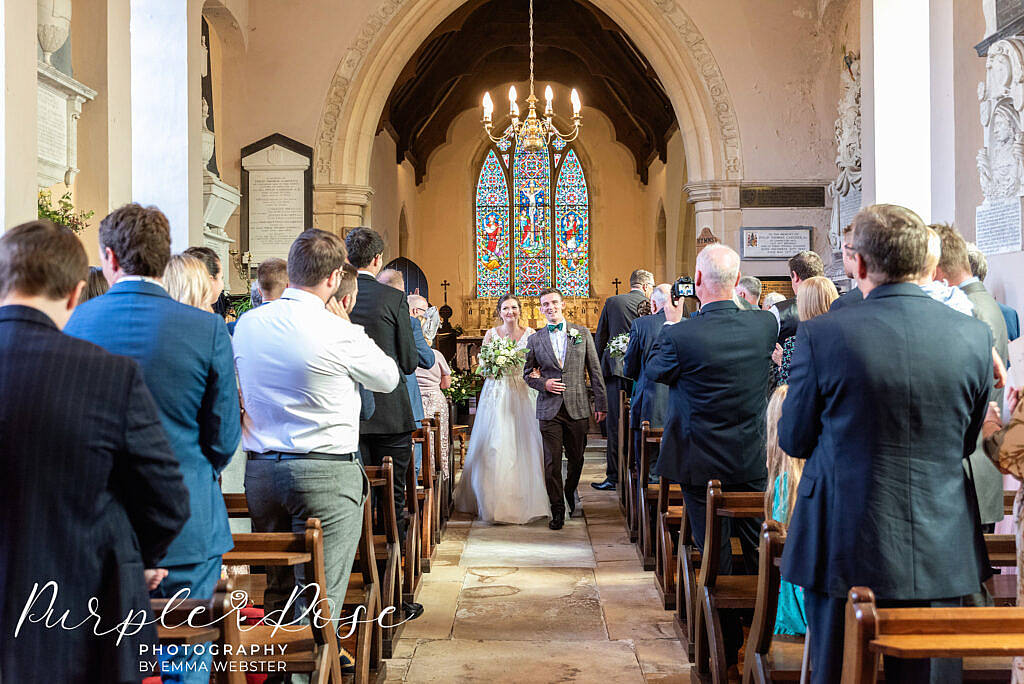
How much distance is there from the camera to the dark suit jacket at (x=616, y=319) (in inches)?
266

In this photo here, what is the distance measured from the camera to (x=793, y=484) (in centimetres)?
269

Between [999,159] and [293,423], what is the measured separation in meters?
3.69

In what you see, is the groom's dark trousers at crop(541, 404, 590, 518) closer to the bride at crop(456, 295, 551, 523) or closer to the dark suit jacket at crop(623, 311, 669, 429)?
the bride at crop(456, 295, 551, 523)

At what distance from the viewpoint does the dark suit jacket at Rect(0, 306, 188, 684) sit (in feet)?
5.07

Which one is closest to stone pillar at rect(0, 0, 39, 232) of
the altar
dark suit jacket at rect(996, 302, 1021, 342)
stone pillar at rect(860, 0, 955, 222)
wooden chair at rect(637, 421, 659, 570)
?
wooden chair at rect(637, 421, 659, 570)

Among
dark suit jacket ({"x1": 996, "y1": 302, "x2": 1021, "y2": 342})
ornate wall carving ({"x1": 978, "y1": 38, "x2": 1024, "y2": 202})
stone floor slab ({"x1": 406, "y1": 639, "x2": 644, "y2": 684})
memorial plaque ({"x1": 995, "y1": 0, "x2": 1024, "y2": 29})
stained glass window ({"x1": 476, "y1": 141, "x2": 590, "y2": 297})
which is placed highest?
stained glass window ({"x1": 476, "y1": 141, "x2": 590, "y2": 297})

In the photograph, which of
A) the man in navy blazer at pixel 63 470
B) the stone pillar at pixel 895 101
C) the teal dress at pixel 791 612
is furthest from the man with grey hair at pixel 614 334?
the man in navy blazer at pixel 63 470

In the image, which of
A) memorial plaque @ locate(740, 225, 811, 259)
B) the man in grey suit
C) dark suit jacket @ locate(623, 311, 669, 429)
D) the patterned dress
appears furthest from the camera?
memorial plaque @ locate(740, 225, 811, 259)

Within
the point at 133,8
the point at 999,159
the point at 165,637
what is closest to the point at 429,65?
the point at 133,8

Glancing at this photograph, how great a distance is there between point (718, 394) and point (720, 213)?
6695 millimetres

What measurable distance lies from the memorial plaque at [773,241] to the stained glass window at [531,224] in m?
9.04

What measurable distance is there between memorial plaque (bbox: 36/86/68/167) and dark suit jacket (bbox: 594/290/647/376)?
3.52 metres

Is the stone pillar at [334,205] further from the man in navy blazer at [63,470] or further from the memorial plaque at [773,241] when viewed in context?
the man in navy blazer at [63,470]

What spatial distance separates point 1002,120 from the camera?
4.54 m
